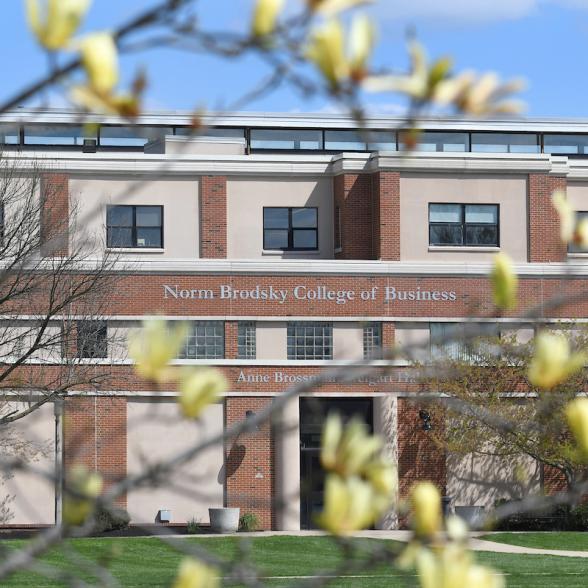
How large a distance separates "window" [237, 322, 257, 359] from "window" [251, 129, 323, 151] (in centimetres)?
1779

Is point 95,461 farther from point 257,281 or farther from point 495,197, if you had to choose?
point 495,197

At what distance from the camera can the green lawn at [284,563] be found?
24.2m

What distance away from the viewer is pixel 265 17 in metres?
2.21

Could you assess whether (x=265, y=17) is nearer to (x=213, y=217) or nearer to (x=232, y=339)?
(x=232, y=339)

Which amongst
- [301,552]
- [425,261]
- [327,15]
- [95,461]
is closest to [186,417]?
[327,15]

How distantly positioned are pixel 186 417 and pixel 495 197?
1714 inches

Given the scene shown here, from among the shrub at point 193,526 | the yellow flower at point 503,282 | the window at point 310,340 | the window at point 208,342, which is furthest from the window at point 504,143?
A: the yellow flower at point 503,282

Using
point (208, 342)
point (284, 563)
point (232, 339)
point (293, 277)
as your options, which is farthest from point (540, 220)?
point (284, 563)

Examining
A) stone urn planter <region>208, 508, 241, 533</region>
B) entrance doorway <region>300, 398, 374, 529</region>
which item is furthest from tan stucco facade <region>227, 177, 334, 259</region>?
stone urn planter <region>208, 508, 241, 533</region>

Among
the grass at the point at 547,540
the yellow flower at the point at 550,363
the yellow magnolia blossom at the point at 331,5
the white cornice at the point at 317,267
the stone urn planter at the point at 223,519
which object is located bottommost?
the grass at the point at 547,540

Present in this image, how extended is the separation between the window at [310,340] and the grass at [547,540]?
794 centimetres

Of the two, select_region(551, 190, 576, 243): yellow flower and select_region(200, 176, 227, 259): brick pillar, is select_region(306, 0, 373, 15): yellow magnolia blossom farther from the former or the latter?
select_region(200, 176, 227, 259): brick pillar

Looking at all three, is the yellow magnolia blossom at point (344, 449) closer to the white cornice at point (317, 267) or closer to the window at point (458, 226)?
the white cornice at point (317, 267)

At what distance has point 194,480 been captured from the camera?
260 cm
